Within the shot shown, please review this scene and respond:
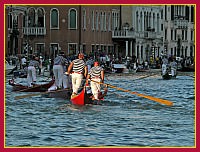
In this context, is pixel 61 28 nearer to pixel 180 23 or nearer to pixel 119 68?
pixel 119 68

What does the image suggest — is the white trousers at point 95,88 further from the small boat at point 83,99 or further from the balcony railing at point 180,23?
the balcony railing at point 180,23

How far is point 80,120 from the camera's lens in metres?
19.5

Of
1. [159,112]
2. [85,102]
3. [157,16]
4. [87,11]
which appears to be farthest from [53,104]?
[157,16]

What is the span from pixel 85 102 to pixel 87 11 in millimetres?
40340

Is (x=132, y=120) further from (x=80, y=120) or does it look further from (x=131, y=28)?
→ (x=131, y=28)

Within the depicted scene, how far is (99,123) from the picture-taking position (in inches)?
742

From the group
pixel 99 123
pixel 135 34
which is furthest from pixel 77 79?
pixel 135 34

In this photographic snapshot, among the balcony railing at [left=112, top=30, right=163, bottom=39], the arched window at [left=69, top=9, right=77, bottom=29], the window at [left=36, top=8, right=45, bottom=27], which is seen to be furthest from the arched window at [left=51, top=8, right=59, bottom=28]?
the balcony railing at [left=112, top=30, right=163, bottom=39]

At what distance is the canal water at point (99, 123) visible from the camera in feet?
52.0

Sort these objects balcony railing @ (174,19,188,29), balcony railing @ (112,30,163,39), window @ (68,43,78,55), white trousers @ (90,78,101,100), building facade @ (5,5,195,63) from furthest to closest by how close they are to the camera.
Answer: balcony railing @ (174,19,188,29) < balcony railing @ (112,30,163,39) < window @ (68,43,78,55) < building facade @ (5,5,195,63) < white trousers @ (90,78,101,100)

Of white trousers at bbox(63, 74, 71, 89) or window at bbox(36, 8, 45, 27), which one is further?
window at bbox(36, 8, 45, 27)

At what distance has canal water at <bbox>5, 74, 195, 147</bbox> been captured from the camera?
1584 cm

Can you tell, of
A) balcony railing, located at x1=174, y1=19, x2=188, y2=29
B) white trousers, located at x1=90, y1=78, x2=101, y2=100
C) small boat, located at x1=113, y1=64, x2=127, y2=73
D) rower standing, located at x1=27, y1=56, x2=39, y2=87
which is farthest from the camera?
balcony railing, located at x1=174, y1=19, x2=188, y2=29

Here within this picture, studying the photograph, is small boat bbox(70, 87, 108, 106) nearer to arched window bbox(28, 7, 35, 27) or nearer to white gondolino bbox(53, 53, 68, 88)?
white gondolino bbox(53, 53, 68, 88)
